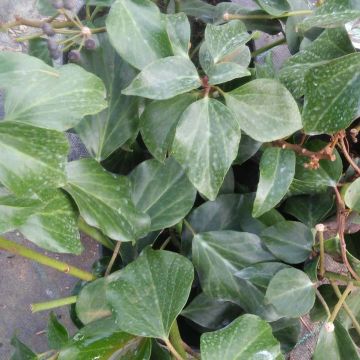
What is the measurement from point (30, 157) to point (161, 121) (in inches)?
4.9

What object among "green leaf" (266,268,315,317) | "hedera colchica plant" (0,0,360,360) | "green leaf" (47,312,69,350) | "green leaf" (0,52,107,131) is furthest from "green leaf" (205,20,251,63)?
"green leaf" (47,312,69,350)

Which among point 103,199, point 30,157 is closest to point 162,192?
point 103,199

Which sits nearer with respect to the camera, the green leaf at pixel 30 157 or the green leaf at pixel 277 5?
the green leaf at pixel 30 157

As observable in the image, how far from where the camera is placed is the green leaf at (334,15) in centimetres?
36

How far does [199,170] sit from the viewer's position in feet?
1.28

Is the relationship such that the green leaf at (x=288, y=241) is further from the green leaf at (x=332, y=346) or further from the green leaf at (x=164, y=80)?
the green leaf at (x=164, y=80)

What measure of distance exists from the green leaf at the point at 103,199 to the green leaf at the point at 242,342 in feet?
0.39

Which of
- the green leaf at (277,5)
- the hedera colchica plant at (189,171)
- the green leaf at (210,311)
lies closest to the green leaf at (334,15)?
the hedera colchica plant at (189,171)

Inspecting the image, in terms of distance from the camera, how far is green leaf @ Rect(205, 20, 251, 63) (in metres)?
0.41

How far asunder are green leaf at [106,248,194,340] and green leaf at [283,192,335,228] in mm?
150

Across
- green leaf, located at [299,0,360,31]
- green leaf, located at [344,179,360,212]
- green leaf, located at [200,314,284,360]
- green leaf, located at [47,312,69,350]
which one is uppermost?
green leaf, located at [299,0,360,31]

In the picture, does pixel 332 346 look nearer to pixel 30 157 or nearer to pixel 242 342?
pixel 242 342

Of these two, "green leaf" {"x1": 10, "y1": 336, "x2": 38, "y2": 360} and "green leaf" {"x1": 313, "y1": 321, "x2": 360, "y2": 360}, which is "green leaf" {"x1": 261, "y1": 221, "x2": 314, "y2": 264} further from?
"green leaf" {"x1": 10, "y1": 336, "x2": 38, "y2": 360}

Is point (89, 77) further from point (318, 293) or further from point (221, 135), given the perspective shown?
point (318, 293)
